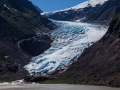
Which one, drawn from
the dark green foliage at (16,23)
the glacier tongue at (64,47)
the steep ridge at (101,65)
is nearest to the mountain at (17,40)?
the dark green foliage at (16,23)

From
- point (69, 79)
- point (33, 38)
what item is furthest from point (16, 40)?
point (69, 79)

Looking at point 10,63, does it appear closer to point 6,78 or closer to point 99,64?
point 6,78

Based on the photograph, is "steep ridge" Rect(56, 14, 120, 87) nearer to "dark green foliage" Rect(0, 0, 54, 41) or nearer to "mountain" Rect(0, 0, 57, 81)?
"mountain" Rect(0, 0, 57, 81)

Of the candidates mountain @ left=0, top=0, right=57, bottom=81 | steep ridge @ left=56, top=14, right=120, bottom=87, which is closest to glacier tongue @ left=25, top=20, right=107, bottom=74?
mountain @ left=0, top=0, right=57, bottom=81

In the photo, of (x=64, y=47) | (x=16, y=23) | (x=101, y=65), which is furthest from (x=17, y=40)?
(x=101, y=65)

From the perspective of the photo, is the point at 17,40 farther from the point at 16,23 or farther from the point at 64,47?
the point at 16,23
